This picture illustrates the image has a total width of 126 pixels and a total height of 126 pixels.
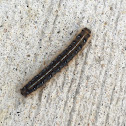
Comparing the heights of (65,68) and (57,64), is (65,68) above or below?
below

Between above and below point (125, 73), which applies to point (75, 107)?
below

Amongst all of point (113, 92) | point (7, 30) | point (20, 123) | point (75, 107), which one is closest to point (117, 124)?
point (113, 92)

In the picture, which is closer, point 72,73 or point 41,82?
point 41,82

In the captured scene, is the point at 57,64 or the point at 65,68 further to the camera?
the point at 65,68

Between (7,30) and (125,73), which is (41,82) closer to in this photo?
(7,30)

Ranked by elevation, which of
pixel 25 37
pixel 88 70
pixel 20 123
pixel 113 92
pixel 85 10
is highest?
pixel 85 10
